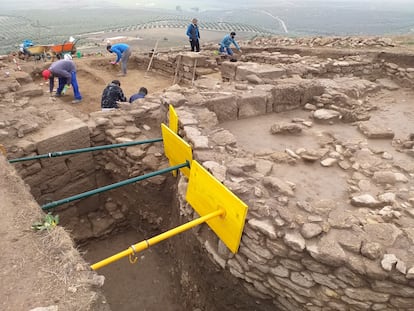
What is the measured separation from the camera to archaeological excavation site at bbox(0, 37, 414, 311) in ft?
8.51

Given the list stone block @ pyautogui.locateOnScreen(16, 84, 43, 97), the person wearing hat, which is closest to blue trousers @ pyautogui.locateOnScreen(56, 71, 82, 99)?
the person wearing hat

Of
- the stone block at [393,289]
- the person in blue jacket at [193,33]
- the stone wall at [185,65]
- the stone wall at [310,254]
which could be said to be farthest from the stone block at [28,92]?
the stone block at [393,289]

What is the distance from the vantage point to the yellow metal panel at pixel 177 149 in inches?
161

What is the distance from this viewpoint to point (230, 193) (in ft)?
9.82

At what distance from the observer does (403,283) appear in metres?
2.52

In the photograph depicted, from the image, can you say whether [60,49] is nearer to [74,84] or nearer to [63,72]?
[74,84]

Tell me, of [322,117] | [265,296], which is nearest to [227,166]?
[265,296]

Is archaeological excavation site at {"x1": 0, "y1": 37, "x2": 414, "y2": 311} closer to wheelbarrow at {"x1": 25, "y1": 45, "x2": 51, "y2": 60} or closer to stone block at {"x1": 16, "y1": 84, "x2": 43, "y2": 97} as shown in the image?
stone block at {"x1": 16, "y1": 84, "x2": 43, "y2": 97}

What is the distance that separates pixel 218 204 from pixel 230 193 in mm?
271

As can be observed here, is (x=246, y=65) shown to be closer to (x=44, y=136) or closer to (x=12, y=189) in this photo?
(x=44, y=136)

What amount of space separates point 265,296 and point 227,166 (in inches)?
56.4

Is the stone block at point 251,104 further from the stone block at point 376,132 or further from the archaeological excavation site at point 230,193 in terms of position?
the stone block at point 376,132

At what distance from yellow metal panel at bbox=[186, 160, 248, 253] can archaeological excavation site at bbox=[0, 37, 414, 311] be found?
5 centimetres

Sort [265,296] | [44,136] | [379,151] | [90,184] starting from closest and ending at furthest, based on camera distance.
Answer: [265,296]
[379,151]
[44,136]
[90,184]
